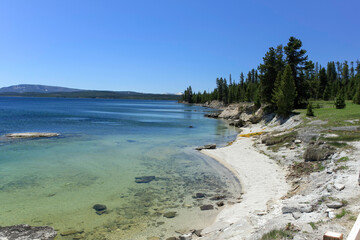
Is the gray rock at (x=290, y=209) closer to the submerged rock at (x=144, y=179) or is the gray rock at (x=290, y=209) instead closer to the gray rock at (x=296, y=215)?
the gray rock at (x=296, y=215)

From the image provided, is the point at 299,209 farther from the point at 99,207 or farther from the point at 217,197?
the point at 99,207

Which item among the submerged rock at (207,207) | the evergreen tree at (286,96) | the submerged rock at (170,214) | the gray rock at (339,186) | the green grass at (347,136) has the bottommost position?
the submerged rock at (170,214)

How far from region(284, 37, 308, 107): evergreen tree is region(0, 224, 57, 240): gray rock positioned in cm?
5033

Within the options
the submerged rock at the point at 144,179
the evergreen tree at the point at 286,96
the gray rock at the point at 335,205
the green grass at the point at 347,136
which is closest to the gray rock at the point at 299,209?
the gray rock at the point at 335,205

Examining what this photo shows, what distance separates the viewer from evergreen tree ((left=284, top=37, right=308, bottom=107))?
169 ft

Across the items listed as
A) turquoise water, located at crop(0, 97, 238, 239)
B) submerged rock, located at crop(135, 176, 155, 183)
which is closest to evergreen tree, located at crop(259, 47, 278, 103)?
turquoise water, located at crop(0, 97, 238, 239)

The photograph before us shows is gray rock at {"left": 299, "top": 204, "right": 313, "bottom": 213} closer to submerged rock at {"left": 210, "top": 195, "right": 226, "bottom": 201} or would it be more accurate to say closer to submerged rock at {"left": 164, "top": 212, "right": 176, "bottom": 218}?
submerged rock at {"left": 210, "top": 195, "right": 226, "bottom": 201}

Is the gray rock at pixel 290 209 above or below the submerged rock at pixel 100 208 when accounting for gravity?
above

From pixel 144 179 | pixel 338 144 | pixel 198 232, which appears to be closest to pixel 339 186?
pixel 198 232

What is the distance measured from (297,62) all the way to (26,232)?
5534 centimetres

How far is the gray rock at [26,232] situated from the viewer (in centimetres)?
1116

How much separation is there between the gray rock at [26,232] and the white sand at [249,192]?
24.0 ft

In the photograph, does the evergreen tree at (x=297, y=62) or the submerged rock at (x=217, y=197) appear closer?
the submerged rock at (x=217, y=197)

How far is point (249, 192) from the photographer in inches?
655
